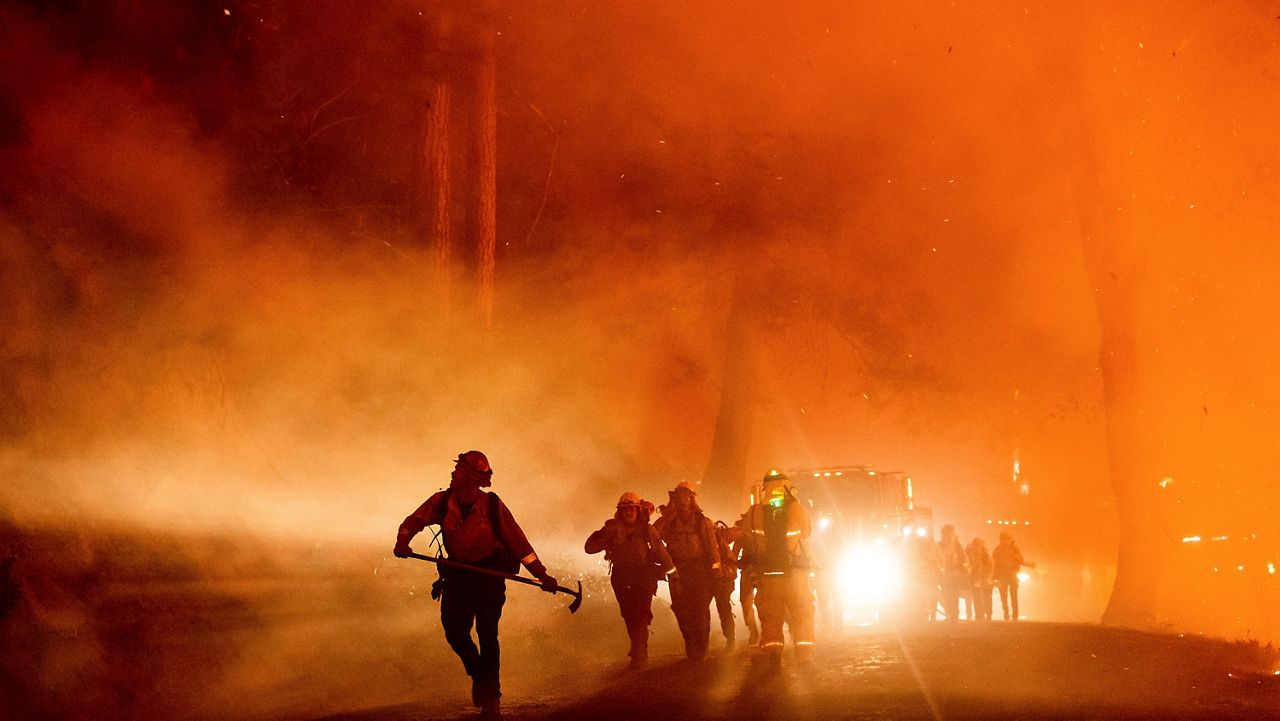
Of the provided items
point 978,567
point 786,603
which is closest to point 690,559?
point 786,603

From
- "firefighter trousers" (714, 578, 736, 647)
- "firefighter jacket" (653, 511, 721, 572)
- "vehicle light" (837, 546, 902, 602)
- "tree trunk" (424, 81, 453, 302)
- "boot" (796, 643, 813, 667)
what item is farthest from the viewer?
"vehicle light" (837, 546, 902, 602)

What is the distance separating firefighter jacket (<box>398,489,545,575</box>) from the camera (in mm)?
7801

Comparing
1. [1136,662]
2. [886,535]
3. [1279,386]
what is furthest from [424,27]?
→ [1279,386]

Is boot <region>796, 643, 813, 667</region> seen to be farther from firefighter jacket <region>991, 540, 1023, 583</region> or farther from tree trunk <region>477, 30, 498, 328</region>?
firefighter jacket <region>991, 540, 1023, 583</region>

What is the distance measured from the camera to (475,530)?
7.85m

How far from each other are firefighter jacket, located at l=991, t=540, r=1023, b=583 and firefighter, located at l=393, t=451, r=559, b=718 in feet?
45.0

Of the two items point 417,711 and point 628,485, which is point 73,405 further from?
point 628,485

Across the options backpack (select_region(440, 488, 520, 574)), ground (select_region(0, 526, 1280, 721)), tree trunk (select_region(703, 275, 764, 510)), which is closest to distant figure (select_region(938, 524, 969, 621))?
tree trunk (select_region(703, 275, 764, 510))

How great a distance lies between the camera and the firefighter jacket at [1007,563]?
20016mm

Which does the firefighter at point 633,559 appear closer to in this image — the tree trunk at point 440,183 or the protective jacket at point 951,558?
the tree trunk at point 440,183

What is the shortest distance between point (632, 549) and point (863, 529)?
1012 centimetres

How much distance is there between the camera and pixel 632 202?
61.8ft

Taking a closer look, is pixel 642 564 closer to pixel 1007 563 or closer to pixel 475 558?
pixel 475 558

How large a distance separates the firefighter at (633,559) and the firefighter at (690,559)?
1.40 feet
